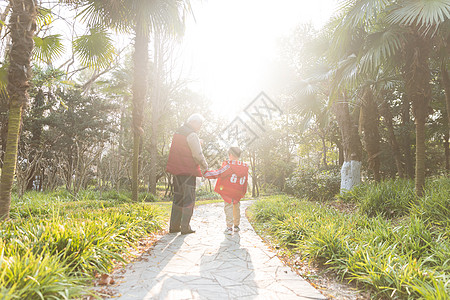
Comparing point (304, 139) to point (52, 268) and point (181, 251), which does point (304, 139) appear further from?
point (52, 268)

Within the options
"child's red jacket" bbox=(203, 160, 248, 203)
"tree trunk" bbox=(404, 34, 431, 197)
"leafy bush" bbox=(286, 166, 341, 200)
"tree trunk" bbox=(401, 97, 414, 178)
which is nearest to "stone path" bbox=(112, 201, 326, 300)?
"child's red jacket" bbox=(203, 160, 248, 203)

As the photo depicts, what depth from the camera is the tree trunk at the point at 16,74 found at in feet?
11.6

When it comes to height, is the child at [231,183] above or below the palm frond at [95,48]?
below

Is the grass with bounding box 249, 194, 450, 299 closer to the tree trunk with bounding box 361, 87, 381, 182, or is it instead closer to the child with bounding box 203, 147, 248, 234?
the child with bounding box 203, 147, 248, 234

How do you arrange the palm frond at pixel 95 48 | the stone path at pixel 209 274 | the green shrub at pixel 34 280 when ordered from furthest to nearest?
1. the palm frond at pixel 95 48
2. the stone path at pixel 209 274
3. the green shrub at pixel 34 280

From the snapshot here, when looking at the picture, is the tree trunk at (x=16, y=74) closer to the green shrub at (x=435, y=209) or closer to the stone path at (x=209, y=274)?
the stone path at (x=209, y=274)

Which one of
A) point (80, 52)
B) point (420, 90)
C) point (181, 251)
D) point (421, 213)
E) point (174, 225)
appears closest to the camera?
point (181, 251)

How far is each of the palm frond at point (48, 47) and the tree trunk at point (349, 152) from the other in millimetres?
8272

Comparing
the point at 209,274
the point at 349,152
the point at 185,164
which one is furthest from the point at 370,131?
the point at 209,274

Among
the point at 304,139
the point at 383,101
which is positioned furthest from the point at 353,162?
the point at 304,139

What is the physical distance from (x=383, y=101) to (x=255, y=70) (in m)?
6.50

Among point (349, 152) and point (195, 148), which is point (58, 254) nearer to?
point (195, 148)

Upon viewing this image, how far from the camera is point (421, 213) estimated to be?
3.94m

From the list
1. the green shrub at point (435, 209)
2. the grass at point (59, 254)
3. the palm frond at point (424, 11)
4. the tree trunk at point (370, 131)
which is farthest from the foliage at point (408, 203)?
the grass at point (59, 254)
